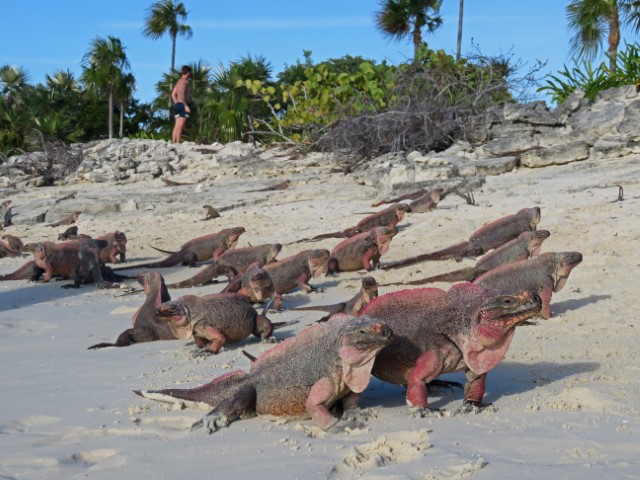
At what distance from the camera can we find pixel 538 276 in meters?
5.85

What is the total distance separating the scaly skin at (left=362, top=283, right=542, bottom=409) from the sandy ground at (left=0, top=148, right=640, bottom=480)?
152 millimetres

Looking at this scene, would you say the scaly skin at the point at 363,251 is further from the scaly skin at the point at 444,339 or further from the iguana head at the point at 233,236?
the scaly skin at the point at 444,339

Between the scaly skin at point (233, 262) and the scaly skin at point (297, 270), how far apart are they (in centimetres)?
79

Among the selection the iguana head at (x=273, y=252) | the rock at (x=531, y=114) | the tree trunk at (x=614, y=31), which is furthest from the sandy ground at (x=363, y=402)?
the tree trunk at (x=614, y=31)

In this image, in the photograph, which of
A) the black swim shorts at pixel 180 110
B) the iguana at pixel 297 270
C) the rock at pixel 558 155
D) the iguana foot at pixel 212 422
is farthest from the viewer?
the black swim shorts at pixel 180 110

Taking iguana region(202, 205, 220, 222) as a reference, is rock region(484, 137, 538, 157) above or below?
above

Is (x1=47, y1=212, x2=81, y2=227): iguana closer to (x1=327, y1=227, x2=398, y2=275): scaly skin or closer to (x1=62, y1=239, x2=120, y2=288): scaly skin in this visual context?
(x1=62, y1=239, x2=120, y2=288): scaly skin

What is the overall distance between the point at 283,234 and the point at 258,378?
269 inches

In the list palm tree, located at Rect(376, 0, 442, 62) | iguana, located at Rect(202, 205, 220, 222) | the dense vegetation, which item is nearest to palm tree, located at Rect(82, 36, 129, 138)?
the dense vegetation

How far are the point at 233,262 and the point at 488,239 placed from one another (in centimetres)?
253

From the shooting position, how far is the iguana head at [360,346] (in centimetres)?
350

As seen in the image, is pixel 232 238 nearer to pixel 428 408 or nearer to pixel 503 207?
pixel 503 207

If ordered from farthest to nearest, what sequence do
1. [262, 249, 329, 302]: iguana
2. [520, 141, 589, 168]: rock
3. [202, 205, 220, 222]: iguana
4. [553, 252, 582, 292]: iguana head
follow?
[520, 141, 589, 168]: rock → [202, 205, 220, 222]: iguana → [262, 249, 329, 302]: iguana → [553, 252, 582, 292]: iguana head

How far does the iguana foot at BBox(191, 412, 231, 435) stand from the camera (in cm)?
361
